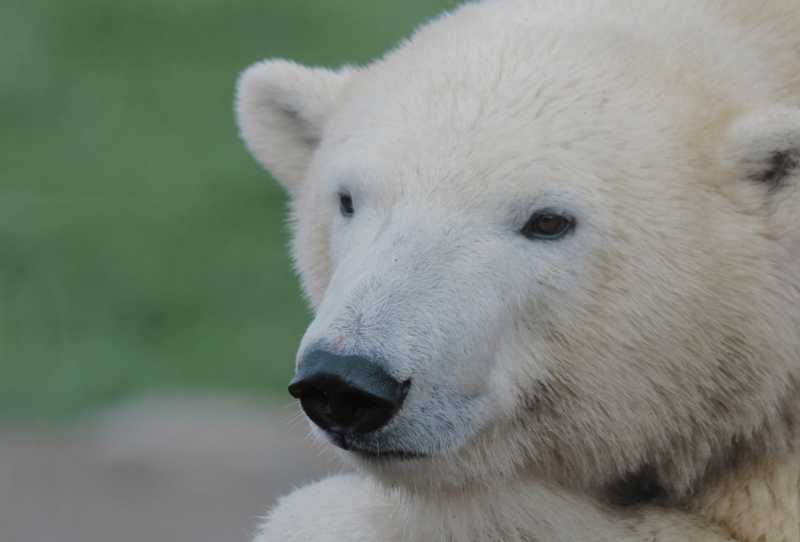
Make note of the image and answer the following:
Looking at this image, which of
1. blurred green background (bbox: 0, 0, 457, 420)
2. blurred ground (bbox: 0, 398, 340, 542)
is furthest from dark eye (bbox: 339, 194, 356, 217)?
blurred green background (bbox: 0, 0, 457, 420)

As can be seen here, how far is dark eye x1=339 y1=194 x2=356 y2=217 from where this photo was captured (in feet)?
11.5

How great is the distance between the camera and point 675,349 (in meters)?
3.31

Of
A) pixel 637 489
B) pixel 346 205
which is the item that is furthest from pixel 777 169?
pixel 346 205

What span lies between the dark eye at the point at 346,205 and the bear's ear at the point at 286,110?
415 mm

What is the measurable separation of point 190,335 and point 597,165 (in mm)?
5615

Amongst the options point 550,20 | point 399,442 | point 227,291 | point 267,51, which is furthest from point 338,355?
point 267,51

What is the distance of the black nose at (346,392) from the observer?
9.77 ft

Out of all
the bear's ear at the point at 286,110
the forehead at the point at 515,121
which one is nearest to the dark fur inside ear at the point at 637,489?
the forehead at the point at 515,121

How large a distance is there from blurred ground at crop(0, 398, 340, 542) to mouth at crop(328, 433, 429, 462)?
10.9 ft

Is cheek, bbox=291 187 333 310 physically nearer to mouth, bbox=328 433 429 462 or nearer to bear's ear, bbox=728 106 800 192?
mouth, bbox=328 433 429 462

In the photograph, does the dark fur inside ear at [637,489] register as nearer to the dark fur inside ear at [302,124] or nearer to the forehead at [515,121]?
the forehead at [515,121]

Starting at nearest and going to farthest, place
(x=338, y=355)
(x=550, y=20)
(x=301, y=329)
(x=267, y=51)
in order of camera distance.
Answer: (x=338, y=355) < (x=550, y=20) < (x=301, y=329) < (x=267, y=51)

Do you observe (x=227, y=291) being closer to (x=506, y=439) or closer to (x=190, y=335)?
(x=190, y=335)

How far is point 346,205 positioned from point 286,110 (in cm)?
57
